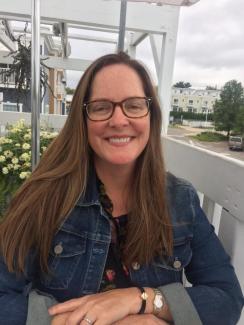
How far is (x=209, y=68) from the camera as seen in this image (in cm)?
149

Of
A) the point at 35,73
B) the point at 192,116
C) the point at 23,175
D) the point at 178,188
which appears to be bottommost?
the point at 23,175

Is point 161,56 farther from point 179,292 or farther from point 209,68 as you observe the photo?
point 179,292

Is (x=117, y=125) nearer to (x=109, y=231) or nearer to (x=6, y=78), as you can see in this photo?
(x=109, y=231)

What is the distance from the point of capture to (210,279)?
1021 millimetres

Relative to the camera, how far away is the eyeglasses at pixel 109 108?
102 centimetres

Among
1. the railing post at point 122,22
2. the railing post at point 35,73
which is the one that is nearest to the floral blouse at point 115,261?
the railing post at point 35,73

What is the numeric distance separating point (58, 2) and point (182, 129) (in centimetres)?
180

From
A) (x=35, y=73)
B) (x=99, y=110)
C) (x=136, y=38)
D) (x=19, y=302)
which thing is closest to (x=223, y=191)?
(x=99, y=110)

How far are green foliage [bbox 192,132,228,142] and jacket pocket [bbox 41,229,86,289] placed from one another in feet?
2.01

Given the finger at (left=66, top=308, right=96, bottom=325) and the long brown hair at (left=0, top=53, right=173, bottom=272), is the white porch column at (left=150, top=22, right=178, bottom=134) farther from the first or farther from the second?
the finger at (left=66, top=308, right=96, bottom=325)

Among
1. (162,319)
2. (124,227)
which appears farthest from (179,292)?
(124,227)

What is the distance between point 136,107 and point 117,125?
9 cm

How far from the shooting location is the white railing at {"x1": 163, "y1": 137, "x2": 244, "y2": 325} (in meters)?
0.99

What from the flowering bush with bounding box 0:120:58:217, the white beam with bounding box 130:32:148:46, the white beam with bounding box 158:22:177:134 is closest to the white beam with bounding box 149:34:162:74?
the white beam with bounding box 158:22:177:134
